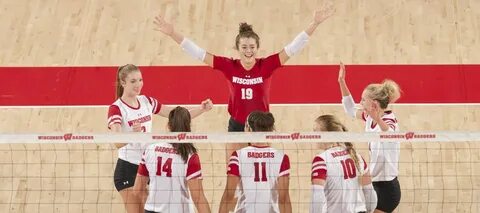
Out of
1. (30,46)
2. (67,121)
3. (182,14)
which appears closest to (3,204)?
(67,121)

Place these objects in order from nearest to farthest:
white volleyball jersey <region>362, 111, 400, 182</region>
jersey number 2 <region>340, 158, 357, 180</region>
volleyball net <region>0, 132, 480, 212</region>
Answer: jersey number 2 <region>340, 158, 357, 180</region> → white volleyball jersey <region>362, 111, 400, 182</region> → volleyball net <region>0, 132, 480, 212</region>

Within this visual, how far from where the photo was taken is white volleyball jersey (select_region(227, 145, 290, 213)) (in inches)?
340

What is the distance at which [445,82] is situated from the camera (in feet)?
47.0

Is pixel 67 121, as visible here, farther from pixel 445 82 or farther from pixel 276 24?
pixel 445 82

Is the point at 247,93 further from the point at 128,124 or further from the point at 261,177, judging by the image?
the point at 261,177

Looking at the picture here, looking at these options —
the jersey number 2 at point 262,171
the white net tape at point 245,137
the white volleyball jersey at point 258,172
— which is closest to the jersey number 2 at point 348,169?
the white net tape at point 245,137

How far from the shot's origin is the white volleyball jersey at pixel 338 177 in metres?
8.62

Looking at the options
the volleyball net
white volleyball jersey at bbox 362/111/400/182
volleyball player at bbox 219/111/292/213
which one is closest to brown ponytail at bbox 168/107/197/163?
volleyball player at bbox 219/111/292/213

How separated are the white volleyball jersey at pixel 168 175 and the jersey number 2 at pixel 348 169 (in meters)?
1.20

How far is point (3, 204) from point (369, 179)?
15.3ft

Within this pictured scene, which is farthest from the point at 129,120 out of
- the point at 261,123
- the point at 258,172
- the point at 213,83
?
the point at 213,83

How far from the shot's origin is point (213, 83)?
1435cm

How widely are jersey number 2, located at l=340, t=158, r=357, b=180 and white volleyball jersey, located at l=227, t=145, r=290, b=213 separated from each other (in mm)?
466

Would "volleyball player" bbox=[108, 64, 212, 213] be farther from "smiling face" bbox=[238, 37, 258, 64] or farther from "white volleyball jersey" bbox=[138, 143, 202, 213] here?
"smiling face" bbox=[238, 37, 258, 64]
